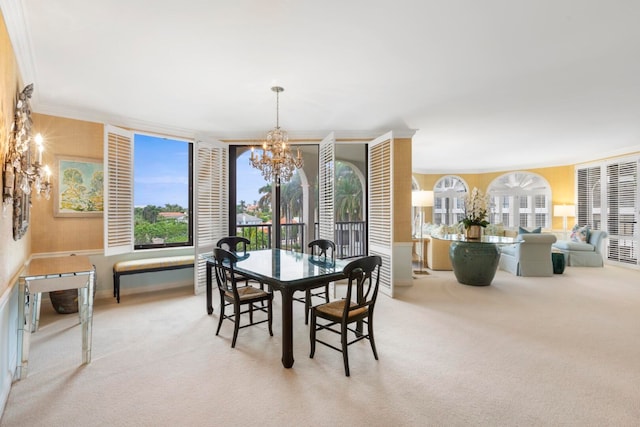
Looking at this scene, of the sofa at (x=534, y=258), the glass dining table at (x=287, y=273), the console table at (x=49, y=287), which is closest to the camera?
the console table at (x=49, y=287)

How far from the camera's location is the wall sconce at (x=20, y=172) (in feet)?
6.81

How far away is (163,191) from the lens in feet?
17.6

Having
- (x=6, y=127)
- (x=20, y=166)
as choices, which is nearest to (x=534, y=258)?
(x=20, y=166)

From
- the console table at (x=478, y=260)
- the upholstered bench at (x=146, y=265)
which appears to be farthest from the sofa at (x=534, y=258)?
the upholstered bench at (x=146, y=265)

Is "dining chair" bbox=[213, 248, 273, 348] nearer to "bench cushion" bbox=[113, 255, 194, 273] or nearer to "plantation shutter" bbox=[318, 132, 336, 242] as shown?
"bench cushion" bbox=[113, 255, 194, 273]

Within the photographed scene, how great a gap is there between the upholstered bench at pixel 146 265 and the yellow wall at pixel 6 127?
166 cm

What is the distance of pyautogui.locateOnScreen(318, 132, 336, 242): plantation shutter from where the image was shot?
476cm

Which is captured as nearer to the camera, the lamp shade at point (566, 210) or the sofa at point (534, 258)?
the sofa at point (534, 258)

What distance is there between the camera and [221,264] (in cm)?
304

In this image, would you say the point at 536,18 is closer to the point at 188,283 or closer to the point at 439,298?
the point at 439,298

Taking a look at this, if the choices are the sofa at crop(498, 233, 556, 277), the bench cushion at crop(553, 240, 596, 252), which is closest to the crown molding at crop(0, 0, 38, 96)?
the sofa at crop(498, 233, 556, 277)

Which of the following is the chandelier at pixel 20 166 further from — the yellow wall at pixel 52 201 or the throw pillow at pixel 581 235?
the throw pillow at pixel 581 235

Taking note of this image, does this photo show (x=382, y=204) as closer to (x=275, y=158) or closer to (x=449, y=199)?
(x=275, y=158)

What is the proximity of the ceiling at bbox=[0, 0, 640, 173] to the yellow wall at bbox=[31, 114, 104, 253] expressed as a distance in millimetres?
168
